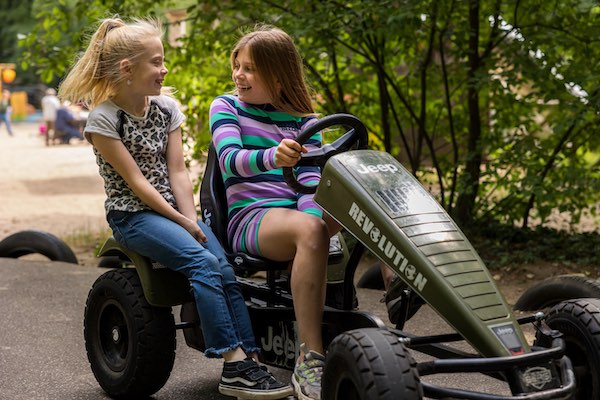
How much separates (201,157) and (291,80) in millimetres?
4200

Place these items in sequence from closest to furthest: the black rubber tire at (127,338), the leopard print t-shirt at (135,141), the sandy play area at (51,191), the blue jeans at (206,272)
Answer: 1. the blue jeans at (206,272)
2. the black rubber tire at (127,338)
3. the leopard print t-shirt at (135,141)
4. the sandy play area at (51,191)

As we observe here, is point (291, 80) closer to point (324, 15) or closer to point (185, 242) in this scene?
point (185, 242)

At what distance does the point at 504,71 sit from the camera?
711cm

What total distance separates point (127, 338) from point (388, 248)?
1.39m

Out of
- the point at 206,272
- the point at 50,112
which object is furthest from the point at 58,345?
the point at 50,112

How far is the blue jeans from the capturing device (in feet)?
12.3

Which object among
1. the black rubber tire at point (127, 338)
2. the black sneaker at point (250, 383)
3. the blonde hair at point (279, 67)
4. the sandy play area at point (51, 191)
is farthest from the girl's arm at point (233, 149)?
the sandy play area at point (51, 191)

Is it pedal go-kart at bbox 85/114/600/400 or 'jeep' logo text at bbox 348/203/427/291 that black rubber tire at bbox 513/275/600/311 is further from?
'jeep' logo text at bbox 348/203/427/291

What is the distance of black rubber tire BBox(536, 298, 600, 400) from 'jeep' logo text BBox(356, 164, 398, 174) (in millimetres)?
790

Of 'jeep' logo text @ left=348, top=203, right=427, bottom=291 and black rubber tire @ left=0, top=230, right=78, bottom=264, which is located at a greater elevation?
'jeep' logo text @ left=348, top=203, right=427, bottom=291

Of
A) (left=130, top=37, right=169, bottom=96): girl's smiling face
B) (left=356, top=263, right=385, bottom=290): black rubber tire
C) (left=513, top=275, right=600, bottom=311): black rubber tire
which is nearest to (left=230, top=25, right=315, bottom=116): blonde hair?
(left=130, top=37, right=169, bottom=96): girl's smiling face

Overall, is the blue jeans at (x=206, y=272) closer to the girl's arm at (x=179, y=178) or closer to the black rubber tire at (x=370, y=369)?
the girl's arm at (x=179, y=178)

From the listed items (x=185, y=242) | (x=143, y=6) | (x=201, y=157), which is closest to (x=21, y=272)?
(x=201, y=157)

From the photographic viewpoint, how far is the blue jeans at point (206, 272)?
3752mm
